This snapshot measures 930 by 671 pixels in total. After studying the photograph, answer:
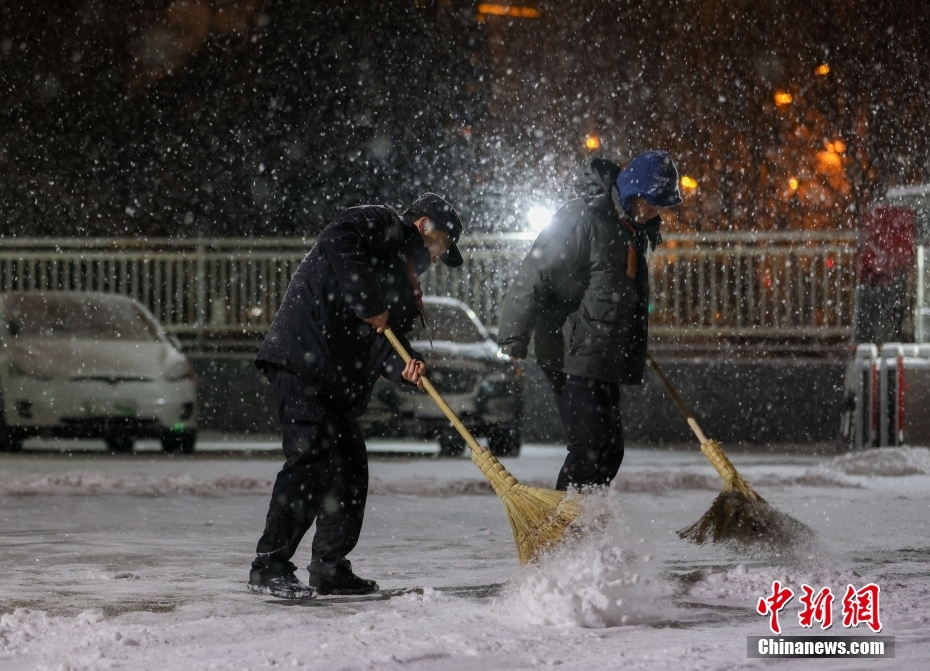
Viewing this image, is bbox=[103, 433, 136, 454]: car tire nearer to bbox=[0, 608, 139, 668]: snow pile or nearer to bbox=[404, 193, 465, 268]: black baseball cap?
bbox=[404, 193, 465, 268]: black baseball cap

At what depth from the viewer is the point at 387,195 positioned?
26.5 metres

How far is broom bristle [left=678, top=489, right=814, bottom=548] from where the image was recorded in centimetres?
635

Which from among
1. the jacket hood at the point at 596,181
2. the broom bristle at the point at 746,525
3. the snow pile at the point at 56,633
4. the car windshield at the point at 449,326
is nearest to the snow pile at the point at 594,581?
the broom bristle at the point at 746,525

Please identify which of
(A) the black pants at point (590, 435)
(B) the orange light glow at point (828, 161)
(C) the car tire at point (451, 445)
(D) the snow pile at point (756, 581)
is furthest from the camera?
(B) the orange light glow at point (828, 161)

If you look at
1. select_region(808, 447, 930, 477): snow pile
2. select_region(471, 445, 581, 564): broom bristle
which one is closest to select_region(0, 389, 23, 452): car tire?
select_region(808, 447, 930, 477): snow pile

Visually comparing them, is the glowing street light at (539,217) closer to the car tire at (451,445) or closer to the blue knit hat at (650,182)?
the car tire at (451,445)

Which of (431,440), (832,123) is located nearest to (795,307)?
(431,440)

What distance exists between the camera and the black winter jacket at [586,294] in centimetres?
620

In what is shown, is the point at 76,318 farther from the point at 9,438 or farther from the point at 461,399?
the point at 461,399

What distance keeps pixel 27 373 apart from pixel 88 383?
0.60m

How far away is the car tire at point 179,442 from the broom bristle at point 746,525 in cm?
840

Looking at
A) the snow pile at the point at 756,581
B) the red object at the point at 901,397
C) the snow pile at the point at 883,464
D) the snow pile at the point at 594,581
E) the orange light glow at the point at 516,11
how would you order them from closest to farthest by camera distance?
1. the snow pile at the point at 594,581
2. the snow pile at the point at 756,581
3. the snow pile at the point at 883,464
4. the red object at the point at 901,397
5. the orange light glow at the point at 516,11

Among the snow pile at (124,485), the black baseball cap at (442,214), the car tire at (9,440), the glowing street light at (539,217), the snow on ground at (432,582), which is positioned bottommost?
the car tire at (9,440)

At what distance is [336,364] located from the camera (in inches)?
227
